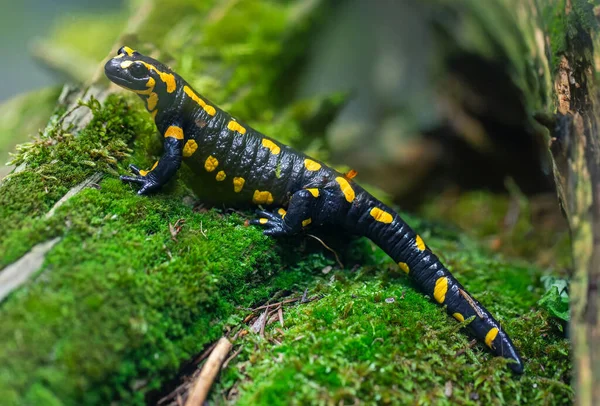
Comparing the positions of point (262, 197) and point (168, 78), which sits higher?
point (168, 78)

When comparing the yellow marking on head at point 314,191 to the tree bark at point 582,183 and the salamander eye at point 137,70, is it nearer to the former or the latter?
the salamander eye at point 137,70

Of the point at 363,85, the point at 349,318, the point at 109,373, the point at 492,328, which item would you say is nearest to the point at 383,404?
the point at 349,318

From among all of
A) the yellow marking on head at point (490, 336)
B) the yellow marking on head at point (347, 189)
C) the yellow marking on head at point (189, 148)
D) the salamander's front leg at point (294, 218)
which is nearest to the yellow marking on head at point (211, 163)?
the yellow marking on head at point (189, 148)

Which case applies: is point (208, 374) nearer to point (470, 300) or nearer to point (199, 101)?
point (470, 300)

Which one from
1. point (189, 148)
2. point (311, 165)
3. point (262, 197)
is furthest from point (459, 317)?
point (189, 148)

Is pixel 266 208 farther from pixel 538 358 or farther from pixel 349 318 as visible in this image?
pixel 538 358

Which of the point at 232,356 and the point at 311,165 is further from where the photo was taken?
the point at 311,165

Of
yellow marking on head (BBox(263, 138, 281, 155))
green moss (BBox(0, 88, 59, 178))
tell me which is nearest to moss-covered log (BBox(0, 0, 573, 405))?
yellow marking on head (BBox(263, 138, 281, 155))
